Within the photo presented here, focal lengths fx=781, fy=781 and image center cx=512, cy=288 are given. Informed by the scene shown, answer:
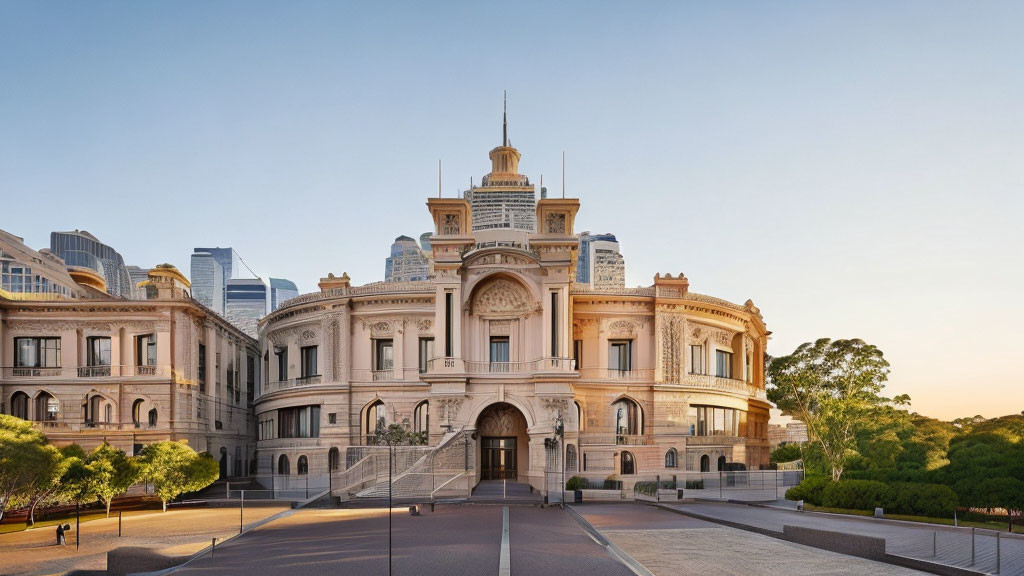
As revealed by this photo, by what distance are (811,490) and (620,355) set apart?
762 inches

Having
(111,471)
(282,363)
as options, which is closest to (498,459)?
(282,363)

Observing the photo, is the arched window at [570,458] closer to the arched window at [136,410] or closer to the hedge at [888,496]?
the hedge at [888,496]

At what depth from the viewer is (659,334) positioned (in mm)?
56000

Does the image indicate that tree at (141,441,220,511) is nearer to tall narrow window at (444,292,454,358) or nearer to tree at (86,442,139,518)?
tree at (86,442,139,518)

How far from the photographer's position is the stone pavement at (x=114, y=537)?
26.3 metres

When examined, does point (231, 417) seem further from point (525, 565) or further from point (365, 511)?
point (525, 565)

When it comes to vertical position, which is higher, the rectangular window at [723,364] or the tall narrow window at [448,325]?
the tall narrow window at [448,325]

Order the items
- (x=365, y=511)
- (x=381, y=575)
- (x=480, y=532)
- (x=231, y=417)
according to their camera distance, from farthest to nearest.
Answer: (x=231, y=417)
(x=365, y=511)
(x=480, y=532)
(x=381, y=575)

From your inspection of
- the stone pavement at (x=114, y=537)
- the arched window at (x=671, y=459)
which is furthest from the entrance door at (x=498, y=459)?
the stone pavement at (x=114, y=537)

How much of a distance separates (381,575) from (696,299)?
40.6 meters

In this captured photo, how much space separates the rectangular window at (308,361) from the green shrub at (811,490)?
3532 centimetres

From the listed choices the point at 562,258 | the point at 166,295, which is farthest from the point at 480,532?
the point at 166,295

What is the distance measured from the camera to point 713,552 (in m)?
25.9

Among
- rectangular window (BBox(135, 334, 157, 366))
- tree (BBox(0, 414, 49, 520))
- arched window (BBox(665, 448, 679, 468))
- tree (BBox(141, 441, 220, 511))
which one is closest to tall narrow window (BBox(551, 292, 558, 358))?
arched window (BBox(665, 448, 679, 468))
